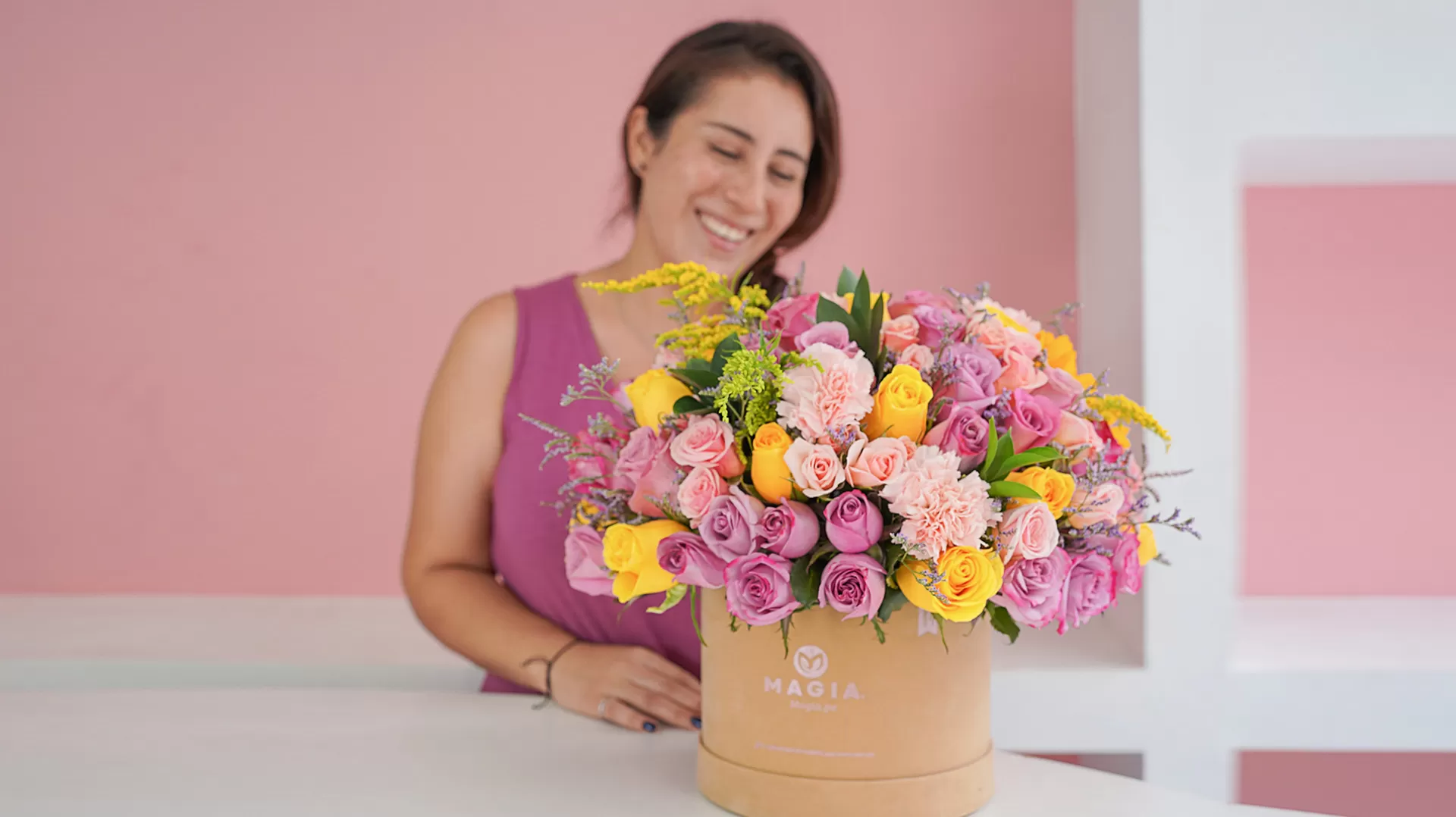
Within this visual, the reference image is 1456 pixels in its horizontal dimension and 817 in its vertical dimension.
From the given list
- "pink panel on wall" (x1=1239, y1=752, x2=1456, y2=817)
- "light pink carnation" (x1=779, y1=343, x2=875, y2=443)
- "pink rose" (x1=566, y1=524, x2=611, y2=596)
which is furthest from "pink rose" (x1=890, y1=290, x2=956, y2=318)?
"pink panel on wall" (x1=1239, y1=752, x2=1456, y2=817)

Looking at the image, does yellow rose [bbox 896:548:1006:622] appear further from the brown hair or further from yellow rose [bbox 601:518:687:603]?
the brown hair

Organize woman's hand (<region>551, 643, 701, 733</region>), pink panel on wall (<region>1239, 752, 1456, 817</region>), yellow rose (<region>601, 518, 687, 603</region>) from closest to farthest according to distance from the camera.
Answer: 1. yellow rose (<region>601, 518, 687, 603</region>)
2. woman's hand (<region>551, 643, 701, 733</region>)
3. pink panel on wall (<region>1239, 752, 1456, 817</region>)

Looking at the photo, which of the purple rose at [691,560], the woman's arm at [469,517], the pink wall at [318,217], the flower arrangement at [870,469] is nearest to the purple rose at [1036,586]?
the flower arrangement at [870,469]

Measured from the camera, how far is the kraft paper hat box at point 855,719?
856 millimetres

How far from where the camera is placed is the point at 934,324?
87cm

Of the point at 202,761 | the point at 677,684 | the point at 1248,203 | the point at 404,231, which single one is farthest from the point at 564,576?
the point at 1248,203

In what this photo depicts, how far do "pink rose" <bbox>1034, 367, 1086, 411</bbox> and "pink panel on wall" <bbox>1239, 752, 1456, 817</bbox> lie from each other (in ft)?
5.28

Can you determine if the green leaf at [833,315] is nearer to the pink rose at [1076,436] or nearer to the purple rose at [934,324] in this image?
the purple rose at [934,324]

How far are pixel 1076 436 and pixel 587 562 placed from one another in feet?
1.39

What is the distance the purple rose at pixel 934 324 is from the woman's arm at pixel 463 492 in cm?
77

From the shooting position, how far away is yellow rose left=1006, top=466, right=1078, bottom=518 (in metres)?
0.81

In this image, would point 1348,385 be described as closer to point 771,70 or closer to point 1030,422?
point 771,70

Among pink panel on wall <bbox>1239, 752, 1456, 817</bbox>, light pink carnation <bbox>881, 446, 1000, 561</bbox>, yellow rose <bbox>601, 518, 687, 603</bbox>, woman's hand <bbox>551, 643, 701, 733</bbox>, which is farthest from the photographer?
pink panel on wall <bbox>1239, 752, 1456, 817</bbox>

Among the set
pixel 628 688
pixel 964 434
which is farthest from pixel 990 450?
pixel 628 688
